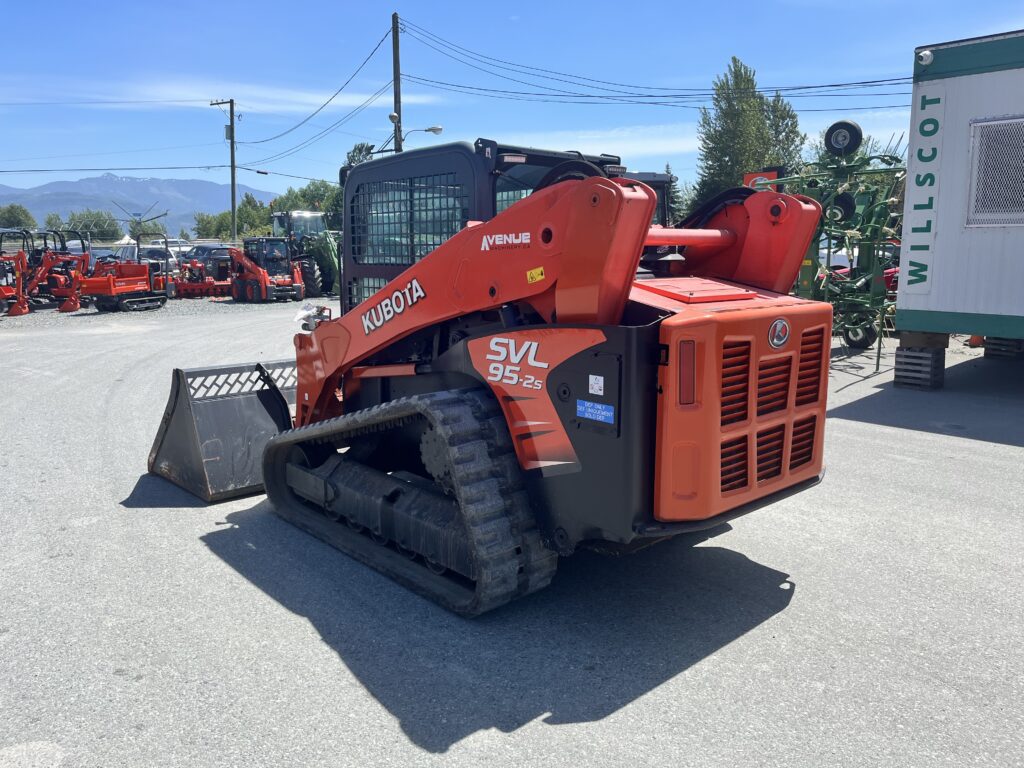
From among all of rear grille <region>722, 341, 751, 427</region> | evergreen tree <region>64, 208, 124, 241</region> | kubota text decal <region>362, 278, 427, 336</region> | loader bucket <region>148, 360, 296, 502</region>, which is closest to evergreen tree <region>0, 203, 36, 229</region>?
evergreen tree <region>64, 208, 124, 241</region>

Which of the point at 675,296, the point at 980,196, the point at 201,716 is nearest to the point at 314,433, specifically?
the point at 201,716

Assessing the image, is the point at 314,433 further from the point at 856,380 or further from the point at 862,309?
the point at 862,309

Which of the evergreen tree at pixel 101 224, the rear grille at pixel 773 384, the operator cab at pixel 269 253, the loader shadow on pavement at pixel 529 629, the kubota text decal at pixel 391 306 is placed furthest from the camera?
the evergreen tree at pixel 101 224

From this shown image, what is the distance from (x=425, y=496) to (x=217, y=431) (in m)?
2.21

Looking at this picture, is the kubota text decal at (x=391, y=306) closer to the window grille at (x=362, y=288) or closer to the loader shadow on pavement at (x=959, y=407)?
the window grille at (x=362, y=288)

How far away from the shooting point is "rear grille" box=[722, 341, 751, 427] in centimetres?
363

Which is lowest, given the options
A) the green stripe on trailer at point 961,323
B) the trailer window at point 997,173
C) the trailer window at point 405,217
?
the green stripe on trailer at point 961,323

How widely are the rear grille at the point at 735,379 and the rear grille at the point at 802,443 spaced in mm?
562

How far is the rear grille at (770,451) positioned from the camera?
12.9 feet

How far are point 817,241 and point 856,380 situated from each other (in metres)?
2.86

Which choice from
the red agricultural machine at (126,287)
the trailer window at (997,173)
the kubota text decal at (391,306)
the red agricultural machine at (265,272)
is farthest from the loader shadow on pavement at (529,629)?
the red agricultural machine at (265,272)

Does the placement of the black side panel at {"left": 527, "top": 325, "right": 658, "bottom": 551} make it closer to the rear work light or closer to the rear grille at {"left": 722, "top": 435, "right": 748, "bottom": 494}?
the rear work light

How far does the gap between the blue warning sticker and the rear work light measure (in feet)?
1.00

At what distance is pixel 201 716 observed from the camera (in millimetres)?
3217
